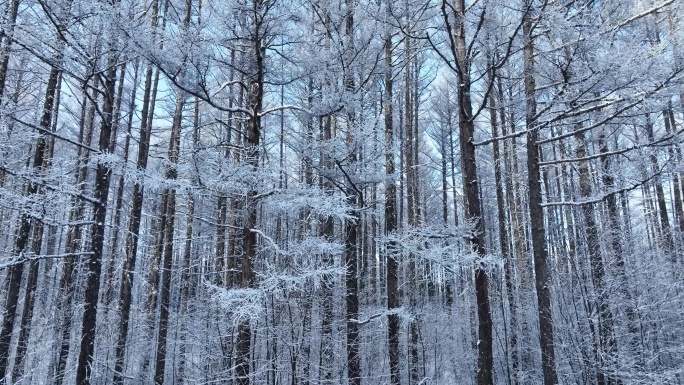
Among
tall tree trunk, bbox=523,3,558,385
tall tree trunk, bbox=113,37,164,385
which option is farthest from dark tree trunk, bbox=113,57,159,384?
tall tree trunk, bbox=523,3,558,385

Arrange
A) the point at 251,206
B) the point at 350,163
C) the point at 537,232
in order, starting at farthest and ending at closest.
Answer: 1. the point at 350,163
2. the point at 537,232
3. the point at 251,206

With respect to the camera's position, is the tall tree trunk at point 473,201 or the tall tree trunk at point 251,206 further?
the tall tree trunk at point 251,206

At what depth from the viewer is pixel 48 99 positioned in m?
8.67

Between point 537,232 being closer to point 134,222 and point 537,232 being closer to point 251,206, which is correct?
point 251,206

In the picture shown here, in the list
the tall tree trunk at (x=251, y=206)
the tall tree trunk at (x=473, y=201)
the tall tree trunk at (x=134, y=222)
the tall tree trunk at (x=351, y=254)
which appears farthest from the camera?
the tall tree trunk at (x=134, y=222)

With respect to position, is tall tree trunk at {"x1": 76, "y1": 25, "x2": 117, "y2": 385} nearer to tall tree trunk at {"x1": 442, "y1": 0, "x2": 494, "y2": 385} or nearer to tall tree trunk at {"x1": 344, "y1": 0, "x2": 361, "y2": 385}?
tall tree trunk at {"x1": 344, "y1": 0, "x2": 361, "y2": 385}

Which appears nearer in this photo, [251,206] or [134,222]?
[251,206]

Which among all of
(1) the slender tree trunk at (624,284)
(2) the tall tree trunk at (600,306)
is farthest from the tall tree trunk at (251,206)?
(1) the slender tree trunk at (624,284)

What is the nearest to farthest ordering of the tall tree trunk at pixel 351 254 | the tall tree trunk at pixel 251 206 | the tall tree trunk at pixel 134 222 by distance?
the tall tree trunk at pixel 251 206 → the tall tree trunk at pixel 351 254 → the tall tree trunk at pixel 134 222

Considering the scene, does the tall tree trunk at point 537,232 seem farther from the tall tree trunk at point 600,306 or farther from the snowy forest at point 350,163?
the tall tree trunk at point 600,306

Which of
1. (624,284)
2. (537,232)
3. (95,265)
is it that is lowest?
(624,284)

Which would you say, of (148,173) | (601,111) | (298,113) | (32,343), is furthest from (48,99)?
(601,111)

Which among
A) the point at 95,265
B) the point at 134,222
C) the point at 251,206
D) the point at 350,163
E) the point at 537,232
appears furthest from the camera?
the point at 134,222

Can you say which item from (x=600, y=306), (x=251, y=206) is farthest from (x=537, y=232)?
(x=251, y=206)
